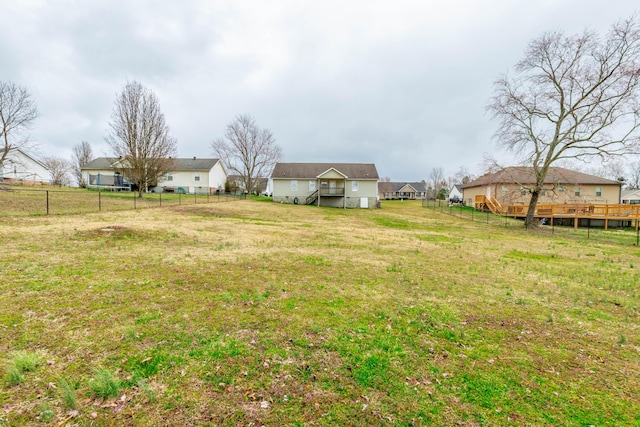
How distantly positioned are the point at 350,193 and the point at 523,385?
1340 inches

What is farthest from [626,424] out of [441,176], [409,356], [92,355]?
[441,176]

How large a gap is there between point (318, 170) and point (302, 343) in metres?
35.8

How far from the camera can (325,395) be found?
2.87m

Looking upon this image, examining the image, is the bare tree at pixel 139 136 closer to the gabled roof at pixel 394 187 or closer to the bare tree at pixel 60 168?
the bare tree at pixel 60 168

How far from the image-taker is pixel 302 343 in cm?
380

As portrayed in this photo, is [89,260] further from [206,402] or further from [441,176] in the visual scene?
[441,176]

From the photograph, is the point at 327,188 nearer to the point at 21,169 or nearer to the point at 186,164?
the point at 186,164

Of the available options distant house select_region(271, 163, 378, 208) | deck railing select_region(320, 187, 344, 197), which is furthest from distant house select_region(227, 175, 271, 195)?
deck railing select_region(320, 187, 344, 197)

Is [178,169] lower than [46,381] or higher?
higher

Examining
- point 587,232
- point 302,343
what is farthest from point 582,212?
point 302,343

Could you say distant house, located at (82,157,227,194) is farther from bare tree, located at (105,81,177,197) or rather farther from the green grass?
the green grass

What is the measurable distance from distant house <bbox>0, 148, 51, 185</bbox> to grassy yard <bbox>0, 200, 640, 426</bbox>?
129 feet

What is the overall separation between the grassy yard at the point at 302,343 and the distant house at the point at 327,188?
94.2ft

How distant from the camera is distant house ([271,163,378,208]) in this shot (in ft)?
119
